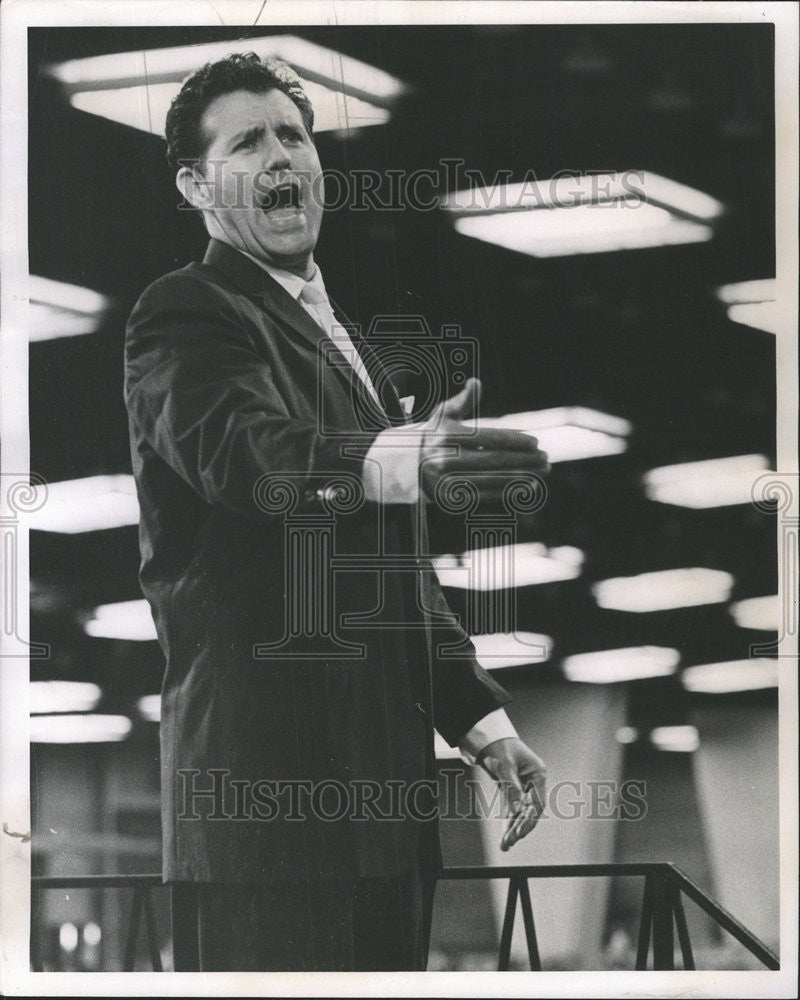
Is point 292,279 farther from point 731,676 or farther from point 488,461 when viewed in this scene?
point 731,676

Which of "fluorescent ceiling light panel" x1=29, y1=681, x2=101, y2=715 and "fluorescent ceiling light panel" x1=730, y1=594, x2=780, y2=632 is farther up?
"fluorescent ceiling light panel" x1=730, y1=594, x2=780, y2=632

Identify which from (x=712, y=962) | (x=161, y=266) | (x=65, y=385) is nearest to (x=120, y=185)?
(x=161, y=266)

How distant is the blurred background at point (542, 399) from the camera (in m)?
2.33

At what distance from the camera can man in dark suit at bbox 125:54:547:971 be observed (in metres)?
2.27

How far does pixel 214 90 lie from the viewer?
238 cm

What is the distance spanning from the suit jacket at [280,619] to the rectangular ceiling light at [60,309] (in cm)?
13

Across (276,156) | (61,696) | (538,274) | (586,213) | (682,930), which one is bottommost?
(682,930)

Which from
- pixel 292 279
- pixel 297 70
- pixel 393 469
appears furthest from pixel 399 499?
pixel 297 70

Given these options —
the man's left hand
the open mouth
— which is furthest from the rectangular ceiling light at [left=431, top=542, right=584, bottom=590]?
the open mouth

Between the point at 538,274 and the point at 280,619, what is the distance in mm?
900

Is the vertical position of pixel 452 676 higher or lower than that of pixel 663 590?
lower

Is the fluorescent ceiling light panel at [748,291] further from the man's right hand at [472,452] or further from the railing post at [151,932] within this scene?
the railing post at [151,932]

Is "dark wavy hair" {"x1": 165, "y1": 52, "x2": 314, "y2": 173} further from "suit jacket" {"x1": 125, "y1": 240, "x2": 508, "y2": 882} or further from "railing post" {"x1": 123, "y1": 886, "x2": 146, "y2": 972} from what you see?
"railing post" {"x1": 123, "y1": 886, "x2": 146, "y2": 972}

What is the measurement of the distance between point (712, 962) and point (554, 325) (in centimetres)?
136
